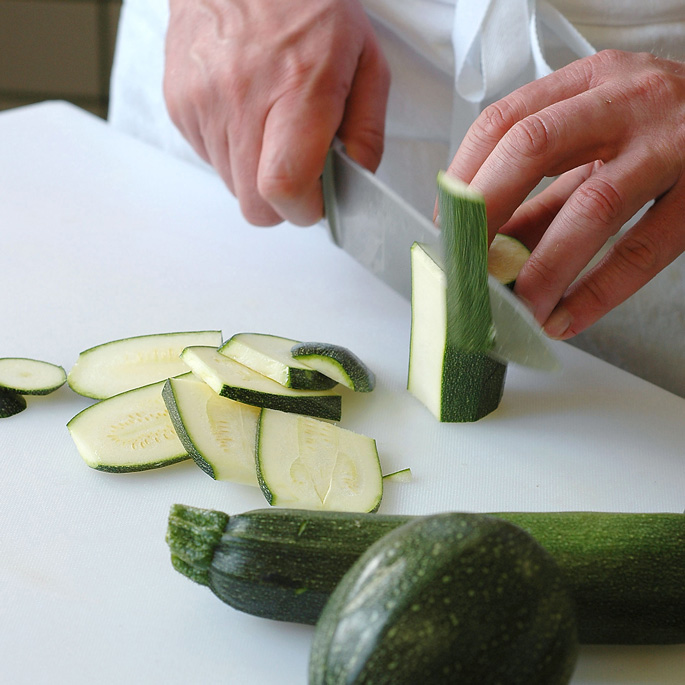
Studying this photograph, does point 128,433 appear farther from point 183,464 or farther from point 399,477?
point 399,477

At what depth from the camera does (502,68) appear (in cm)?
176

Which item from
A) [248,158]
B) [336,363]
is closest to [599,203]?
[336,363]

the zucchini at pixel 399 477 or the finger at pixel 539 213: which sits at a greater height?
the finger at pixel 539 213

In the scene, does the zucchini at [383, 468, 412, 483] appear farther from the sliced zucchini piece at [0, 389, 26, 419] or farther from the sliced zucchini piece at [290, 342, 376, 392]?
the sliced zucchini piece at [0, 389, 26, 419]

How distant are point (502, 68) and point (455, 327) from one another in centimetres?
75

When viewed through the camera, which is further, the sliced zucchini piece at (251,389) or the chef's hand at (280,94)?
the chef's hand at (280,94)

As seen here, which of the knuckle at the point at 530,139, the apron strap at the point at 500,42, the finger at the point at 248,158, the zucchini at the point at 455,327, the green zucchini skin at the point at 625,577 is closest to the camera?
the green zucchini skin at the point at 625,577

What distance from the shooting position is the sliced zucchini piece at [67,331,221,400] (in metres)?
1.44

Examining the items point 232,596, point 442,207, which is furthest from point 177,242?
point 232,596

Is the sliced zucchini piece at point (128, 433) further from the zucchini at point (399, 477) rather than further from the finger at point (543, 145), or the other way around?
the finger at point (543, 145)

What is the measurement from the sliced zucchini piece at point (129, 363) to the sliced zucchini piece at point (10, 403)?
0.29ft

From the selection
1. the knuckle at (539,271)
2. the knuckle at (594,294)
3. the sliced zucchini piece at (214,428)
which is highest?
the knuckle at (539,271)

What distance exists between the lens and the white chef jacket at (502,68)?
1713 mm

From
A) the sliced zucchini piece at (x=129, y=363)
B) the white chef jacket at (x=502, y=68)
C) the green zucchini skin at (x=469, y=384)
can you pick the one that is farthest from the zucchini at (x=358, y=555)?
the white chef jacket at (x=502, y=68)
